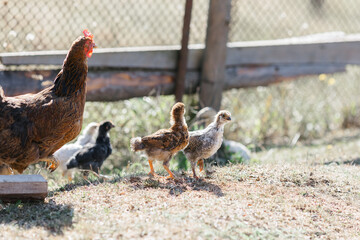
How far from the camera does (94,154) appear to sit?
570 centimetres

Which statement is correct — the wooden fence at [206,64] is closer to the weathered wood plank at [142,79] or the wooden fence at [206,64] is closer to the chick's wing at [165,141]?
the weathered wood plank at [142,79]

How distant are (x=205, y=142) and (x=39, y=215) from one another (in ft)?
6.50

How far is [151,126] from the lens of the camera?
6844 mm

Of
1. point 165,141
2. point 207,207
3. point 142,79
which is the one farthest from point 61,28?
point 207,207

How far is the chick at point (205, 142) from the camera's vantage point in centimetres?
494

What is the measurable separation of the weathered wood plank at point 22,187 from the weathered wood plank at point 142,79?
6.95 ft

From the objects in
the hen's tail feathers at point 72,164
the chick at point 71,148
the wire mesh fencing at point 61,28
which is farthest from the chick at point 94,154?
the wire mesh fencing at point 61,28

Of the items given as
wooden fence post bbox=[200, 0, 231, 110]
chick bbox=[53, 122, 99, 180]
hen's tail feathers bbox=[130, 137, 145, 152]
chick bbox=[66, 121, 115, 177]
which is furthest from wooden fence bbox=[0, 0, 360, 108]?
hen's tail feathers bbox=[130, 137, 145, 152]

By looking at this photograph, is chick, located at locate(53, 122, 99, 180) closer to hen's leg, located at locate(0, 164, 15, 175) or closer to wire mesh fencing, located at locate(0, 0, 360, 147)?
hen's leg, located at locate(0, 164, 15, 175)

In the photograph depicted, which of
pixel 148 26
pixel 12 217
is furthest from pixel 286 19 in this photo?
pixel 12 217

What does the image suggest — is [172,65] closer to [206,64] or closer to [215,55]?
[206,64]

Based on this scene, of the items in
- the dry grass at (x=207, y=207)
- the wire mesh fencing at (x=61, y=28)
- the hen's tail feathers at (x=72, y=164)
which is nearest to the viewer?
the dry grass at (x=207, y=207)

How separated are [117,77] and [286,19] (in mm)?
4729

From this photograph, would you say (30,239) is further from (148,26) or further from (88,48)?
(148,26)
